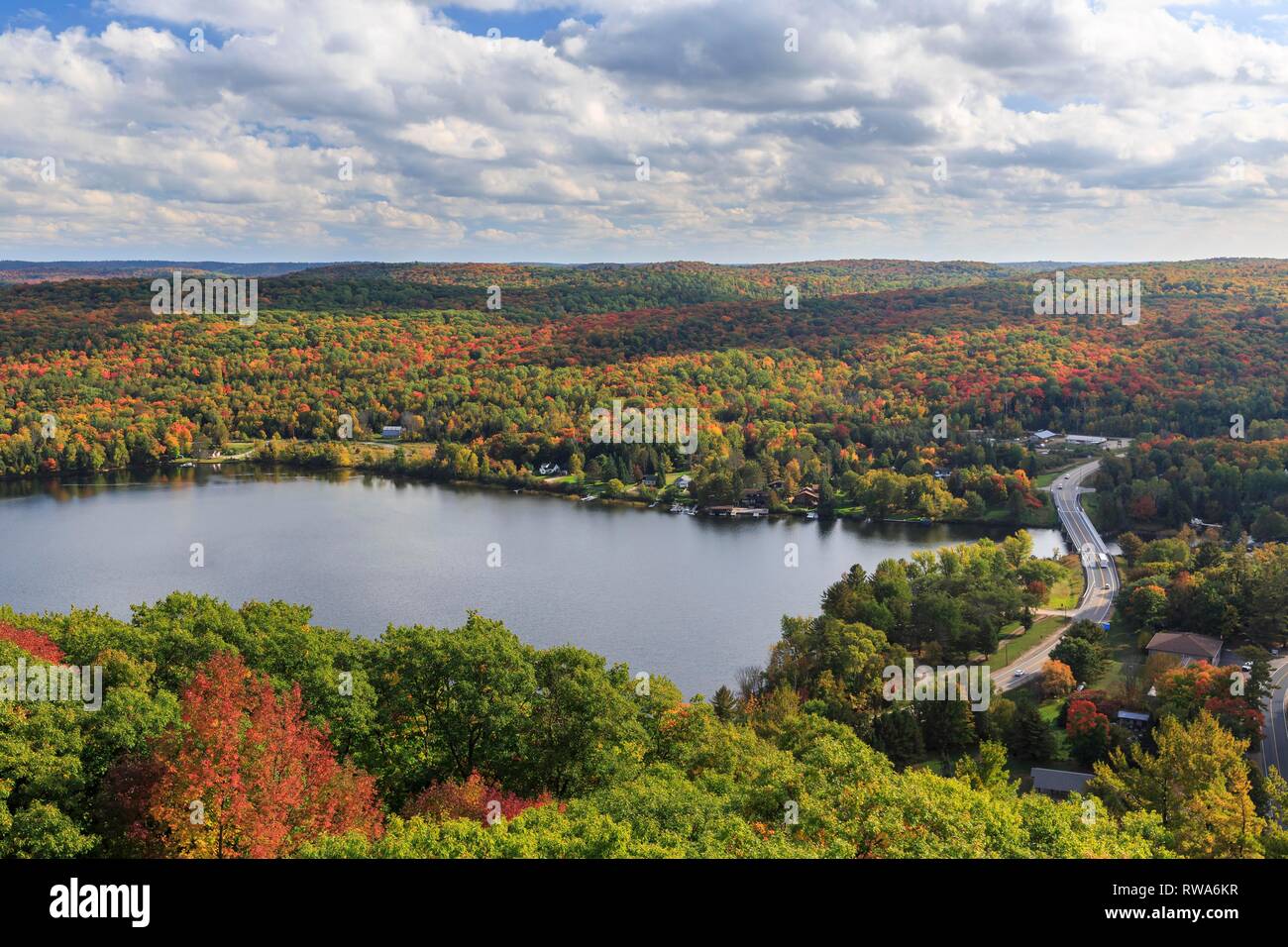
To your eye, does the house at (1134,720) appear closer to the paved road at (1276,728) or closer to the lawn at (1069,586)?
the paved road at (1276,728)

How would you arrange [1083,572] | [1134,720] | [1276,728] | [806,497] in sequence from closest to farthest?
[1276,728]
[1134,720]
[1083,572]
[806,497]

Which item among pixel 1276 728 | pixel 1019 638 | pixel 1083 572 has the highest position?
pixel 1083 572

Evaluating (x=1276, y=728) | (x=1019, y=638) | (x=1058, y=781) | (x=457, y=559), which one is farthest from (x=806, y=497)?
(x=1058, y=781)

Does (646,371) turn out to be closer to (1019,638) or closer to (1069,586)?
(1069,586)

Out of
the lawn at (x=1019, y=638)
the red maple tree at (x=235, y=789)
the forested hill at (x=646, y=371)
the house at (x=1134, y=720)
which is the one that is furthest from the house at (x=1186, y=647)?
the forested hill at (x=646, y=371)

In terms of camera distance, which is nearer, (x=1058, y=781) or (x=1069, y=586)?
(x=1058, y=781)

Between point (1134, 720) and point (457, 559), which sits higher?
point (457, 559)

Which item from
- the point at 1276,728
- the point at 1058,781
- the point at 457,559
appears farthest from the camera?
the point at 457,559
